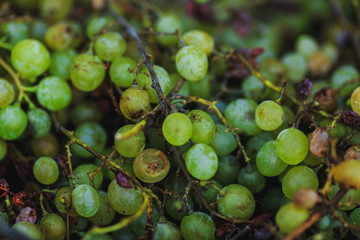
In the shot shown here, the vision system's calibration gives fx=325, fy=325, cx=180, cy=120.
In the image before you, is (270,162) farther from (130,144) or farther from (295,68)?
(295,68)

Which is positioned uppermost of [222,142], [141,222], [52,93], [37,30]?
Result: [37,30]

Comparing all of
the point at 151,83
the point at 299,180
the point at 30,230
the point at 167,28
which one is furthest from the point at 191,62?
the point at 30,230

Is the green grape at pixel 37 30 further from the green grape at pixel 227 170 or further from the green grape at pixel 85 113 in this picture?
the green grape at pixel 227 170

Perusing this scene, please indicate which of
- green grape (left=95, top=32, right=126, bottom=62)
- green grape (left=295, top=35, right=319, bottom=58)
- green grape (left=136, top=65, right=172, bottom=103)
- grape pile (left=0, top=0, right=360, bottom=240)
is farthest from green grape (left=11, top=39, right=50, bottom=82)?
green grape (left=295, top=35, right=319, bottom=58)

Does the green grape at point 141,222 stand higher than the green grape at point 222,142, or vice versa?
the green grape at point 222,142

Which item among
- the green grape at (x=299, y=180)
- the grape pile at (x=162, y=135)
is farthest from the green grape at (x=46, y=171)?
the green grape at (x=299, y=180)

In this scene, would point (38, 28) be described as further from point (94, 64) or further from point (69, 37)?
point (94, 64)

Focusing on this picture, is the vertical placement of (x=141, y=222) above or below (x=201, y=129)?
below
